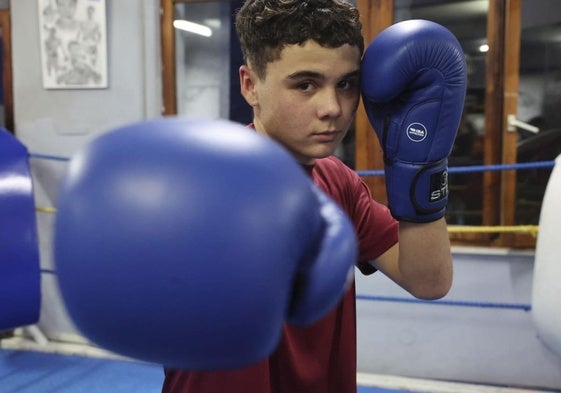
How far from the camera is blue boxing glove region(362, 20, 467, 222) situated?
2.80 ft

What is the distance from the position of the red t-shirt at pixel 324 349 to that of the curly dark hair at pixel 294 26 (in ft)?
0.72

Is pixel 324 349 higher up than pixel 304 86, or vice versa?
pixel 304 86

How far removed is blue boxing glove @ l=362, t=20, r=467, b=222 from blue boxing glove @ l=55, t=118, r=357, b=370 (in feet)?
1.50

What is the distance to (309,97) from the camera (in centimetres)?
82

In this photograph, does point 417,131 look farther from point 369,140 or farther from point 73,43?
point 73,43

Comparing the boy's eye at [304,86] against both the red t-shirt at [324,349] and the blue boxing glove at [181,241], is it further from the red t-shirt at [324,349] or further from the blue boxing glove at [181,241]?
the blue boxing glove at [181,241]

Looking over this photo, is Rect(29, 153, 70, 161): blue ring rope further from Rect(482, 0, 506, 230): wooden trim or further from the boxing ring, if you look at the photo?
Rect(482, 0, 506, 230): wooden trim

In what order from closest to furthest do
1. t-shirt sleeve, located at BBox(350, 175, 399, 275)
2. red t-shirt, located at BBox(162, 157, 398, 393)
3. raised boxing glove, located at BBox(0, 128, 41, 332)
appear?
red t-shirt, located at BBox(162, 157, 398, 393)
t-shirt sleeve, located at BBox(350, 175, 399, 275)
raised boxing glove, located at BBox(0, 128, 41, 332)

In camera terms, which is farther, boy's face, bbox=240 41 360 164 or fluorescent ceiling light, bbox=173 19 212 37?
fluorescent ceiling light, bbox=173 19 212 37

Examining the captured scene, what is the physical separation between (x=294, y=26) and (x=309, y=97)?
0.34 ft

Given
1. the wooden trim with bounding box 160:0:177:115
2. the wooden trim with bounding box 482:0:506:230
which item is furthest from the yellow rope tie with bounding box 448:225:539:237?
A: the wooden trim with bounding box 160:0:177:115

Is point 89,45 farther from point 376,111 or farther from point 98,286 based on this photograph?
point 98,286

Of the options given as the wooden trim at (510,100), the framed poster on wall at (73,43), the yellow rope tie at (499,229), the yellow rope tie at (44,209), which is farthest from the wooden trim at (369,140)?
the yellow rope tie at (44,209)

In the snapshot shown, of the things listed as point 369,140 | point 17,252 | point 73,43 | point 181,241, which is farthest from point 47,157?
point 181,241
